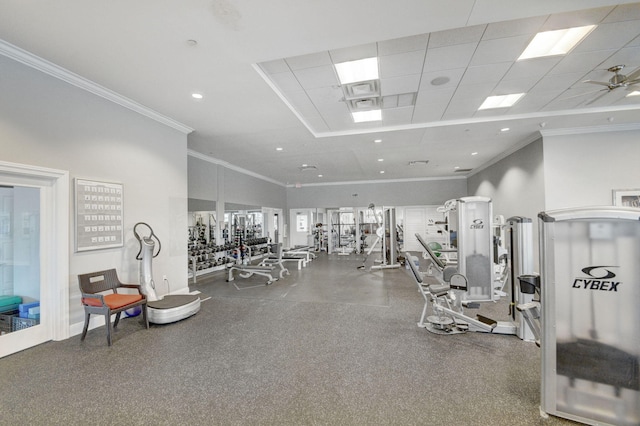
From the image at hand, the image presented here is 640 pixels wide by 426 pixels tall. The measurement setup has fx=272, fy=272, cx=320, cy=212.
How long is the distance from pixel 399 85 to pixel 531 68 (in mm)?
1545

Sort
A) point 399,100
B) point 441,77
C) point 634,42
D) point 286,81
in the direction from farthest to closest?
point 399,100 → point 286,81 → point 441,77 → point 634,42

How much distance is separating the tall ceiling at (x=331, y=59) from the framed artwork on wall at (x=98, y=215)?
134cm

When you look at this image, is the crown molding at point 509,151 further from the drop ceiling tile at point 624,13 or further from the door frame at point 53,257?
the door frame at point 53,257

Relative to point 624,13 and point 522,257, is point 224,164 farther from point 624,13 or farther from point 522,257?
point 624,13

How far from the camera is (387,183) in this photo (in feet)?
38.2

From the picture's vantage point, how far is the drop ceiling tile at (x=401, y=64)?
3.05 m

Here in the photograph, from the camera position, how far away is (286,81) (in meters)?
3.59

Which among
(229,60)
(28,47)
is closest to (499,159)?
(229,60)

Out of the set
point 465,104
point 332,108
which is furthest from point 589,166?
point 332,108

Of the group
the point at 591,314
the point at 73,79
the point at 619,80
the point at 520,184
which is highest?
the point at 73,79

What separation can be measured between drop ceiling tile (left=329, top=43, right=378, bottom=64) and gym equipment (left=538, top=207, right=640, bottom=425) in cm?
231

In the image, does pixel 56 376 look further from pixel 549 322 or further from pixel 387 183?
pixel 387 183

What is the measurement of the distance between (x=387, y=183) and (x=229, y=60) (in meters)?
9.50

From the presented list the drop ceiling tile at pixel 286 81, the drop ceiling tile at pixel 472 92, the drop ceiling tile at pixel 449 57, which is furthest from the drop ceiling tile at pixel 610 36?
the drop ceiling tile at pixel 286 81
